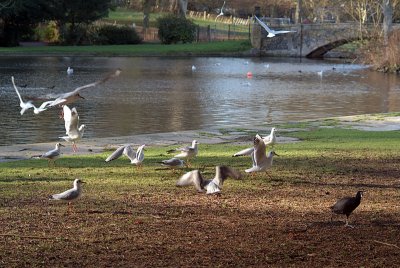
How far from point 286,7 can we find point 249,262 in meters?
104

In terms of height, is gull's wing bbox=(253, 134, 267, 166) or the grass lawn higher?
gull's wing bbox=(253, 134, 267, 166)

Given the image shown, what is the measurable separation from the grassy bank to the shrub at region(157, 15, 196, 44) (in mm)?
3791

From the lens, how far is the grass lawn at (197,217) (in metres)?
7.97

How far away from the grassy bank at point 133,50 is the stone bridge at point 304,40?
2026 millimetres

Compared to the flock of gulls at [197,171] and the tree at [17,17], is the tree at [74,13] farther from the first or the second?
the flock of gulls at [197,171]

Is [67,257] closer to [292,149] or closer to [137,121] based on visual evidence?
[292,149]

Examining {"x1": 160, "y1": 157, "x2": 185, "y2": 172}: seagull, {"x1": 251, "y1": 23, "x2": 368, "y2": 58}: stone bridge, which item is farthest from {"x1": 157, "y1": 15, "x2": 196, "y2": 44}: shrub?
{"x1": 160, "y1": 157, "x2": 185, "y2": 172}: seagull

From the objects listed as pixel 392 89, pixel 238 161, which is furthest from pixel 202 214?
pixel 392 89

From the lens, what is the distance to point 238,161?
47.7 ft

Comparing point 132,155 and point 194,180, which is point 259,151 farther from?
point 132,155

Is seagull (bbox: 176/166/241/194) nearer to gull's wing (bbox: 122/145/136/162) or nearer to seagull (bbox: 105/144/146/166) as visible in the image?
seagull (bbox: 105/144/146/166)

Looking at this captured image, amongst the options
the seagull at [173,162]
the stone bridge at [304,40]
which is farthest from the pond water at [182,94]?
the stone bridge at [304,40]

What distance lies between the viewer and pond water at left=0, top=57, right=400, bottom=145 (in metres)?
24.9

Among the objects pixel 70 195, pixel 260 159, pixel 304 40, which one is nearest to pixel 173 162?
pixel 260 159
